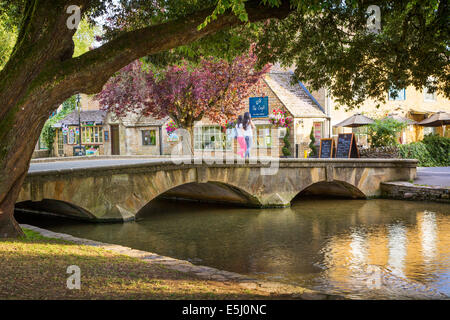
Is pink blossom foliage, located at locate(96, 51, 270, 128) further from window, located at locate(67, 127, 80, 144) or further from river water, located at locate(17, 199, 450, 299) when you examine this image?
window, located at locate(67, 127, 80, 144)

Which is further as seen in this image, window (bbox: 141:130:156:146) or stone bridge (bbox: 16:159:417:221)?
window (bbox: 141:130:156:146)

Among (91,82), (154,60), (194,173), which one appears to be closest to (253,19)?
(91,82)

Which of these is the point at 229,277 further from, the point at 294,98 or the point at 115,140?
the point at 115,140

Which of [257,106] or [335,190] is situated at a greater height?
[257,106]

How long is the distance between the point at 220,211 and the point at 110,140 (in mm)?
22924

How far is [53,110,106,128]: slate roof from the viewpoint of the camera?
1575 inches

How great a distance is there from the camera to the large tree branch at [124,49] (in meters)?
7.48

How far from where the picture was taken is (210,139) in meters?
33.8

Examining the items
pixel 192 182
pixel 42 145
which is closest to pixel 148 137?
pixel 42 145

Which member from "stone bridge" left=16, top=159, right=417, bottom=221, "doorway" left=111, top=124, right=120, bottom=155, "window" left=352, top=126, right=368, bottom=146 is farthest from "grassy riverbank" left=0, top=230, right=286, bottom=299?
"doorway" left=111, top=124, right=120, bottom=155

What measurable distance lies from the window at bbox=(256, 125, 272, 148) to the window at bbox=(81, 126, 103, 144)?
1484 centimetres

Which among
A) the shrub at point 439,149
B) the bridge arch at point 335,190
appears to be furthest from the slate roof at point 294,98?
the bridge arch at point 335,190

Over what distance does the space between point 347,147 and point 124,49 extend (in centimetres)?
1729
